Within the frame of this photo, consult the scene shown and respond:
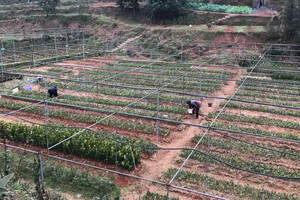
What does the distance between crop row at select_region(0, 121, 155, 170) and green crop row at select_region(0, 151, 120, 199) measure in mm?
1161

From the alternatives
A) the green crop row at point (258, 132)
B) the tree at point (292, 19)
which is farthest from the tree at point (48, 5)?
the green crop row at point (258, 132)

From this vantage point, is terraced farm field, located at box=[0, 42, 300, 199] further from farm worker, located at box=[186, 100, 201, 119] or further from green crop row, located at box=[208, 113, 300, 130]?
farm worker, located at box=[186, 100, 201, 119]

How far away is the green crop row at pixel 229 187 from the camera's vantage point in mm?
10727

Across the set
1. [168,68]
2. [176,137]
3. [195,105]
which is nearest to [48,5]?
[168,68]

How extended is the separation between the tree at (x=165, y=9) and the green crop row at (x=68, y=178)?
134 ft

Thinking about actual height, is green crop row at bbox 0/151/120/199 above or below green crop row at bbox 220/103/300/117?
below

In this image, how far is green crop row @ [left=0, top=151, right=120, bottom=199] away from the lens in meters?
11.0

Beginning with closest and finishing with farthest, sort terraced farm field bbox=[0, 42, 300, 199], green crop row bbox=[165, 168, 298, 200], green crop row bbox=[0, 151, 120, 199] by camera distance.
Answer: green crop row bbox=[165, 168, 298, 200]
green crop row bbox=[0, 151, 120, 199]
terraced farm field bbox=[0, 42, 300, 199]

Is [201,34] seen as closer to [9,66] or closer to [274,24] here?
[274,24]

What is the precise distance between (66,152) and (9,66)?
21.5 meters

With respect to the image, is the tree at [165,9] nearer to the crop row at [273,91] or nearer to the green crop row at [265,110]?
the crop row at [273,91]

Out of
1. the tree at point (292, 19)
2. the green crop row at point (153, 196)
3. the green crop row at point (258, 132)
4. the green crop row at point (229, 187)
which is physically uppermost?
the tree at point (292, 19)

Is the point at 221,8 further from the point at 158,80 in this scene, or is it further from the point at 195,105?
the point at 195,105

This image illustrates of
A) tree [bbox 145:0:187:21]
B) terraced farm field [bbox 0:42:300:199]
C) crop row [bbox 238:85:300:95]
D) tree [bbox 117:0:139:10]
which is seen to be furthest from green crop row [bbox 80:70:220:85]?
tree [bbox 117:0:139:10]
